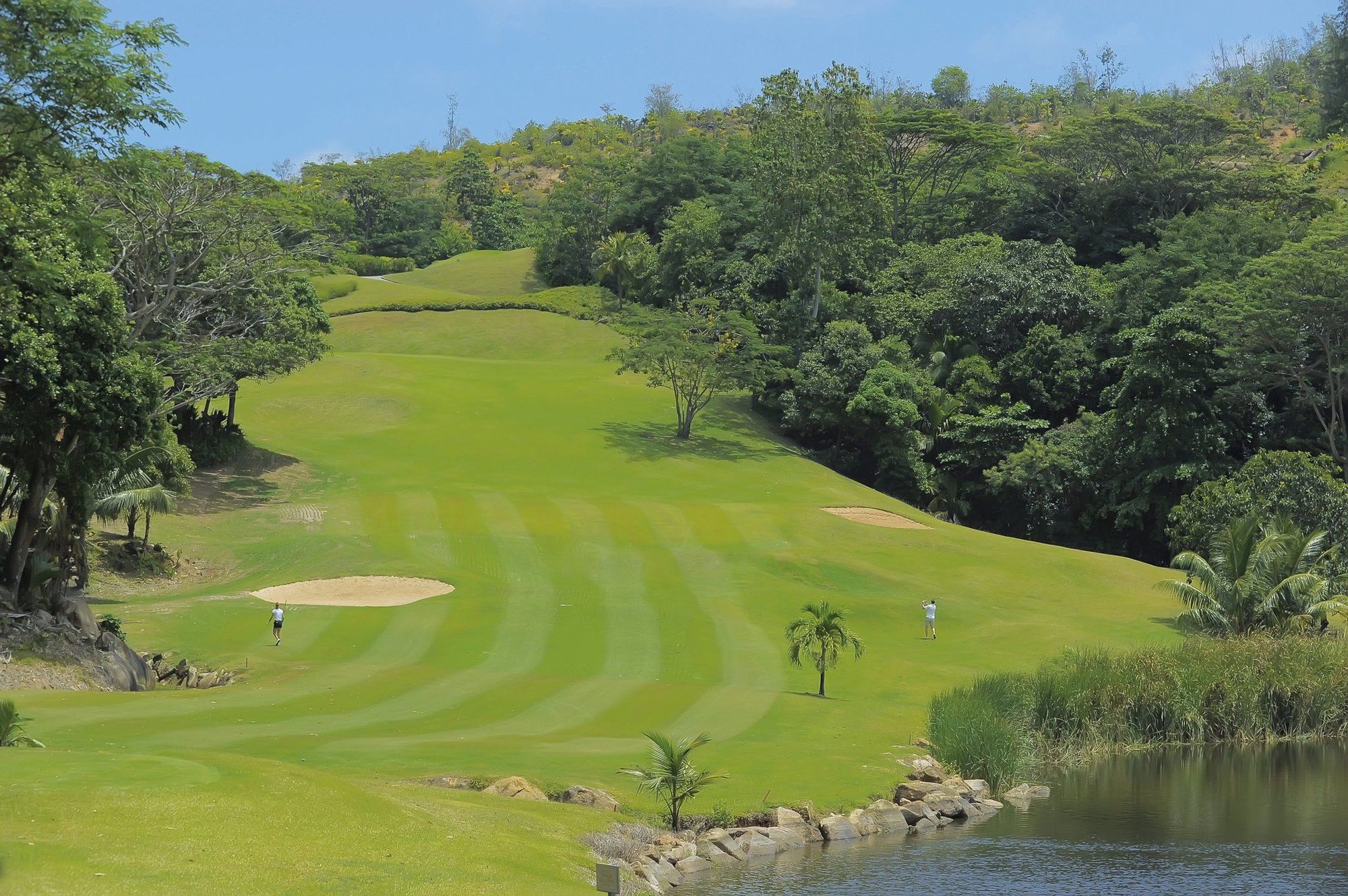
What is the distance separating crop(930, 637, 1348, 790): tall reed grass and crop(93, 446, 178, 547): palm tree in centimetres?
2495

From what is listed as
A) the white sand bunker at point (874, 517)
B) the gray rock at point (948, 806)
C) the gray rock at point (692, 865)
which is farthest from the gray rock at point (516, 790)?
the white sand bunker at point (874, 517)

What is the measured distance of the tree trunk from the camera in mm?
32625

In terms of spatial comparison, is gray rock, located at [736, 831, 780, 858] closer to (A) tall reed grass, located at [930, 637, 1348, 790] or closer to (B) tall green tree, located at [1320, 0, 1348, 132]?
(A) tall reed grass, located at [930, 637, 1348, 790]

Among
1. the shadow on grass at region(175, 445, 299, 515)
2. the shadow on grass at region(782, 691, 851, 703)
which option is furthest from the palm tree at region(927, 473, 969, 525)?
the shadow on grass at region(782, 691, 851, 703)

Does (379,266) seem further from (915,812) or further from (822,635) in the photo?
(915,812)

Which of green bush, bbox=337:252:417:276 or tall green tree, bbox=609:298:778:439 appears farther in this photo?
green bush, bbox=337:252:417:276

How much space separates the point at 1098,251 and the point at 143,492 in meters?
72.3

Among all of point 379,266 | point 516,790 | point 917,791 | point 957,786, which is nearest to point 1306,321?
point 957,786

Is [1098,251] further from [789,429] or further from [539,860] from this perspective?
[539,860]

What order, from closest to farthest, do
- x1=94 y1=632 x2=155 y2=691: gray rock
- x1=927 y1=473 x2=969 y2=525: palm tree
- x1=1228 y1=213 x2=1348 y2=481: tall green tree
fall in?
x1=94 y1=632 x2=155 y2=691: gray rock < x1=1228 y1=213 x2=1348 y2=481: tall green tree < x1=927 y1=473 x2=969 y2=525: palm tree

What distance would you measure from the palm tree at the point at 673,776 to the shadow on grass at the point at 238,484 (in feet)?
109

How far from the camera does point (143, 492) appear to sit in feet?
136

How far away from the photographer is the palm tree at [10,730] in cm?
1933

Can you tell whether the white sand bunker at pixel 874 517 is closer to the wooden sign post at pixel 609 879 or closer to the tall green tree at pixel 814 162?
the tall green tree at pixel 814 162
